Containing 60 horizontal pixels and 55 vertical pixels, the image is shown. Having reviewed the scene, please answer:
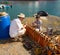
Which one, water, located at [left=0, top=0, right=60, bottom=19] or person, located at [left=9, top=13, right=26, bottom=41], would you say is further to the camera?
water, located at [left=0, top=0, right=60, bottom=19]

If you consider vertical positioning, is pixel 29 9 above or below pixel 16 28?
below

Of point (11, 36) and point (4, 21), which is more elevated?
point (4, 21)

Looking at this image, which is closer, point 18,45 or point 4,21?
point 18,45

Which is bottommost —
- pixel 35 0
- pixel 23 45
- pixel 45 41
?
pixel 35 0

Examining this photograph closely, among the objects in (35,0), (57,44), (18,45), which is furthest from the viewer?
(35,0)

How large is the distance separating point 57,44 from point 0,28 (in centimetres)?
357

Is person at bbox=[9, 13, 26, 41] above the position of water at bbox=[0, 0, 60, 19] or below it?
above

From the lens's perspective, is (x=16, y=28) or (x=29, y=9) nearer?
(x=16, y=28)

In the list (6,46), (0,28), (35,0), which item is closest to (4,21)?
(0,28)

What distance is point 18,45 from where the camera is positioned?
911 centimetres

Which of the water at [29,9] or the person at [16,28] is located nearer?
the person at [16,28]

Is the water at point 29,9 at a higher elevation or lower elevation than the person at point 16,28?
lower

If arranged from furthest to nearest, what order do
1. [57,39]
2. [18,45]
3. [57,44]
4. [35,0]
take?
1. [35,0]
2. [18,45]
3. [57,39]
4. [57,44]

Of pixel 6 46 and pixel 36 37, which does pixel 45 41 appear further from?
pixel 6 46
